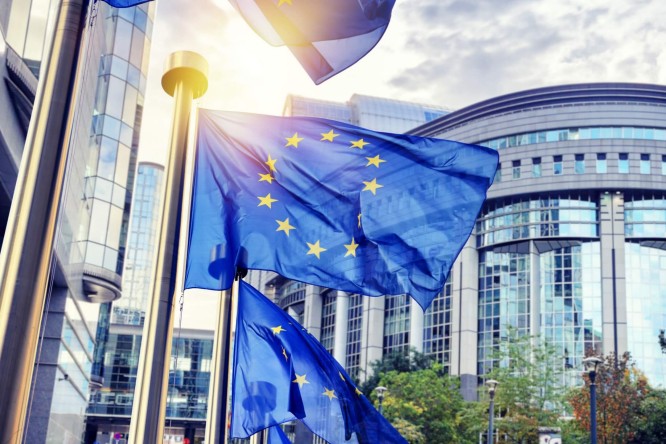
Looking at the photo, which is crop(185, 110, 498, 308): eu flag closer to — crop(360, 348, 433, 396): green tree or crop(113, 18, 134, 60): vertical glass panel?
crop(113, 18, 134, 60): vertical glass panel

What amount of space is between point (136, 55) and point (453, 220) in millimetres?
31424

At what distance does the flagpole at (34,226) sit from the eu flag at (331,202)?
4.43 meters

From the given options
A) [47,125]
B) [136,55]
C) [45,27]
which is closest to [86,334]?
[136,55]

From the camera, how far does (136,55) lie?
40.1m

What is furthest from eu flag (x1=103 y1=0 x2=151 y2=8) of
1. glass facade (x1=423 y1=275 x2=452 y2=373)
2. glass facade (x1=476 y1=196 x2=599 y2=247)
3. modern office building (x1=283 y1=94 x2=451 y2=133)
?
modern office building (x1=283 y1=94 x2=451 y2=133)

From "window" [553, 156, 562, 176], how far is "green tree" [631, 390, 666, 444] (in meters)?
44.9

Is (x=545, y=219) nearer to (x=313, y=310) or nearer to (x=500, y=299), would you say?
(x=500, y=299)

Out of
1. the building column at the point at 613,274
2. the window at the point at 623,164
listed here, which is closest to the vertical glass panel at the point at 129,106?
the building column at the point at 613,274

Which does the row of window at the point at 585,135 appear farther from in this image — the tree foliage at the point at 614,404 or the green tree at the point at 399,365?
Result: the tree foliage at the point at 614,404

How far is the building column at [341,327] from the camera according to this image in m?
110

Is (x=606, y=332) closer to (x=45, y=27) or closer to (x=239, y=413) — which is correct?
(x=45, y=27)

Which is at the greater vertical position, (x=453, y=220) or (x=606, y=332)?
(x=606, y=332)

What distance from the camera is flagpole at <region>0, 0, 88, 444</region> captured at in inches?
243

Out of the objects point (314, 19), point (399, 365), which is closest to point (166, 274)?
point (314, 19)
